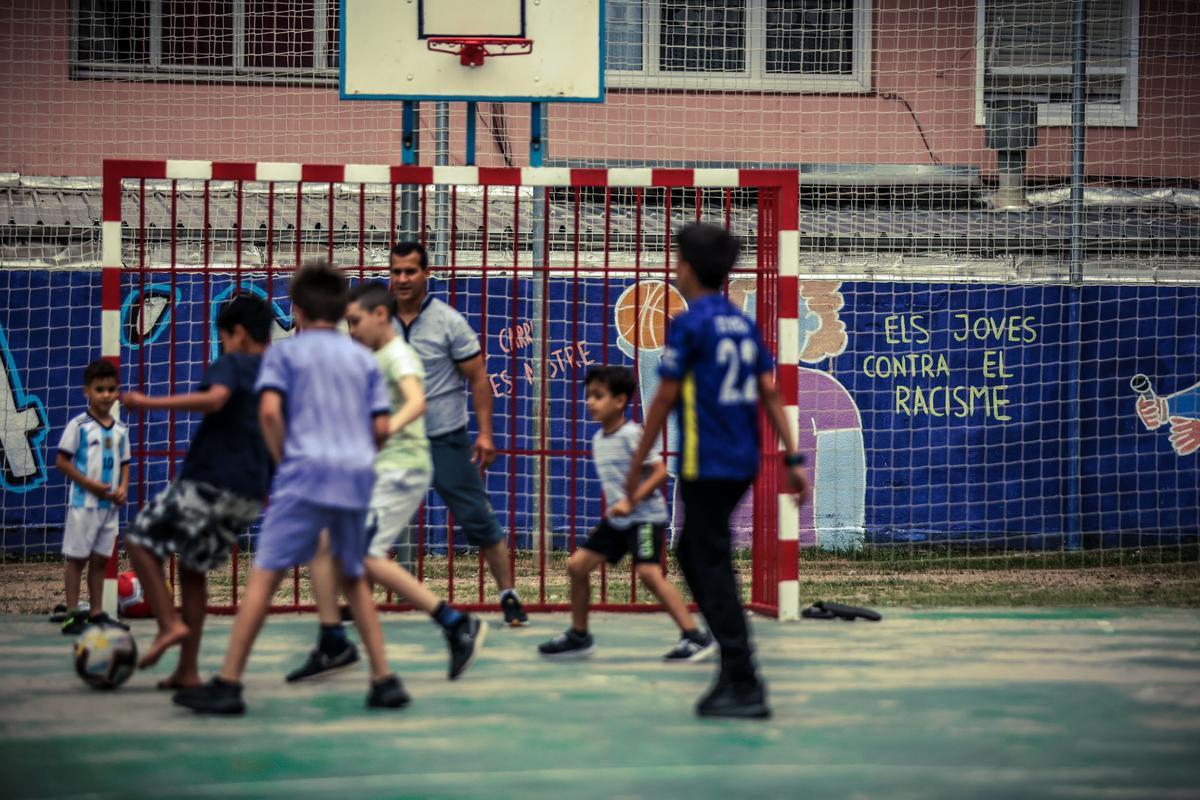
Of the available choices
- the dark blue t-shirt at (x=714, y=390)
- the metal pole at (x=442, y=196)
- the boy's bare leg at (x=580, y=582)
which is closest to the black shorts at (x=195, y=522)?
the boy's bare leg at (x=580, y=582)

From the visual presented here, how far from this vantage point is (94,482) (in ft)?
25.3

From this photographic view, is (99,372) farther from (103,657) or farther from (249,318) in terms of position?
(103,657)

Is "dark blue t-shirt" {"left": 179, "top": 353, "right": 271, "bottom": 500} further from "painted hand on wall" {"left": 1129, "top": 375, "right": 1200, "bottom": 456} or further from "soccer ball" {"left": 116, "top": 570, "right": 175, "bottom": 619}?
"painted hand on wall" {"left": 1129, "top": 375, "right": 1200, "bottom": 456}

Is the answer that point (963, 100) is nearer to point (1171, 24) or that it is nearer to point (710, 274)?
point (1171, 24)

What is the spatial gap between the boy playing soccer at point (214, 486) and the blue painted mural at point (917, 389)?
Answer: 18.3 feet

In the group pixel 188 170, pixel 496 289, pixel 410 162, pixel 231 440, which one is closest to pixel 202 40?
pixel 496 289

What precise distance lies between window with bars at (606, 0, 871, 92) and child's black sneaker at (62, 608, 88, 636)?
6764mm

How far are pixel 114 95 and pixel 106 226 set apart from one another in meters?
5.31

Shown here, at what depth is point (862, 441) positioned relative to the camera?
11.9m

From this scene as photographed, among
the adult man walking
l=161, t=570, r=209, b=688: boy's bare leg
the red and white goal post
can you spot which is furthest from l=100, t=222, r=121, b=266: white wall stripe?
l=161, t=570, r=209, b=688: boy's bare leg

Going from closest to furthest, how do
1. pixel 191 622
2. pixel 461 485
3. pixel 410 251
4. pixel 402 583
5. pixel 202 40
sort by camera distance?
pixel 191 622, pixel 402 583, pixel 410 251, pixel 461 485, pixel 202 40

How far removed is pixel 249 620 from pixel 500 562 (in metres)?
2.53

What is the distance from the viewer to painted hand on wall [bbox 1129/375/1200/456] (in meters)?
12.0

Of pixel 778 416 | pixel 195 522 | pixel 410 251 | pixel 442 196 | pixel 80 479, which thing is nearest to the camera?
pixel 778 416
